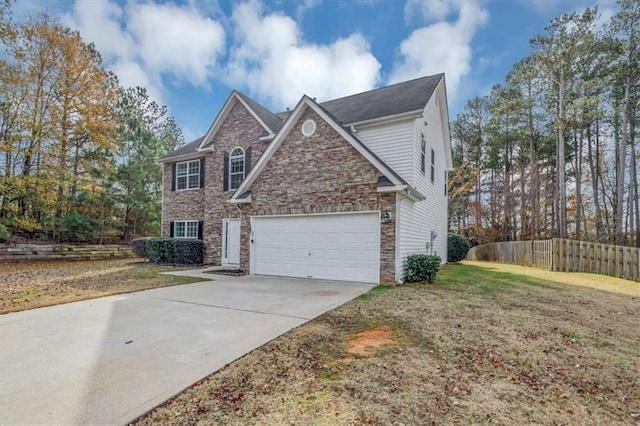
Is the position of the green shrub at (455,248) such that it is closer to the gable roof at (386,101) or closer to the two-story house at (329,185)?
the two-story house at (329,185)

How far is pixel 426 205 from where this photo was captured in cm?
1345

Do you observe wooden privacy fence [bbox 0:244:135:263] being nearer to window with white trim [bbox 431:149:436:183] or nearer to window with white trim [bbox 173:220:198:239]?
window with white trim [bbox 173:220:198:239]

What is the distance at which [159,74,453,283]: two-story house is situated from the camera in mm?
9883

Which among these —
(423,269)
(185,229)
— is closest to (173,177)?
(185,229)

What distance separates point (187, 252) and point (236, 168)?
15.6ft

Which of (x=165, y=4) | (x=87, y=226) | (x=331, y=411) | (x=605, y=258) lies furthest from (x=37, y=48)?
(x=605, y=258)

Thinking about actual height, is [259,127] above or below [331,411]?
above

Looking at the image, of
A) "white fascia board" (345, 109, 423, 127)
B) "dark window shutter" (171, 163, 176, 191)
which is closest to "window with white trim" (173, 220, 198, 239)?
"dark window shutter" (171, 163, 176, 191)

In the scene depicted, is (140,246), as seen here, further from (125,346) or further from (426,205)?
(426,205)

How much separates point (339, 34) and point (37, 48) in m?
17.1

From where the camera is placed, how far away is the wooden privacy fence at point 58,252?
15.0 m

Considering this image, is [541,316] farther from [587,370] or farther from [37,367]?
[37,367]

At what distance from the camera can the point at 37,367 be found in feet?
11.9

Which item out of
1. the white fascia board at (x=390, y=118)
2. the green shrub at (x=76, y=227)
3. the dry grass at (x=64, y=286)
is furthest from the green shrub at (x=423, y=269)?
the green shrub at (x=76, y=227)
